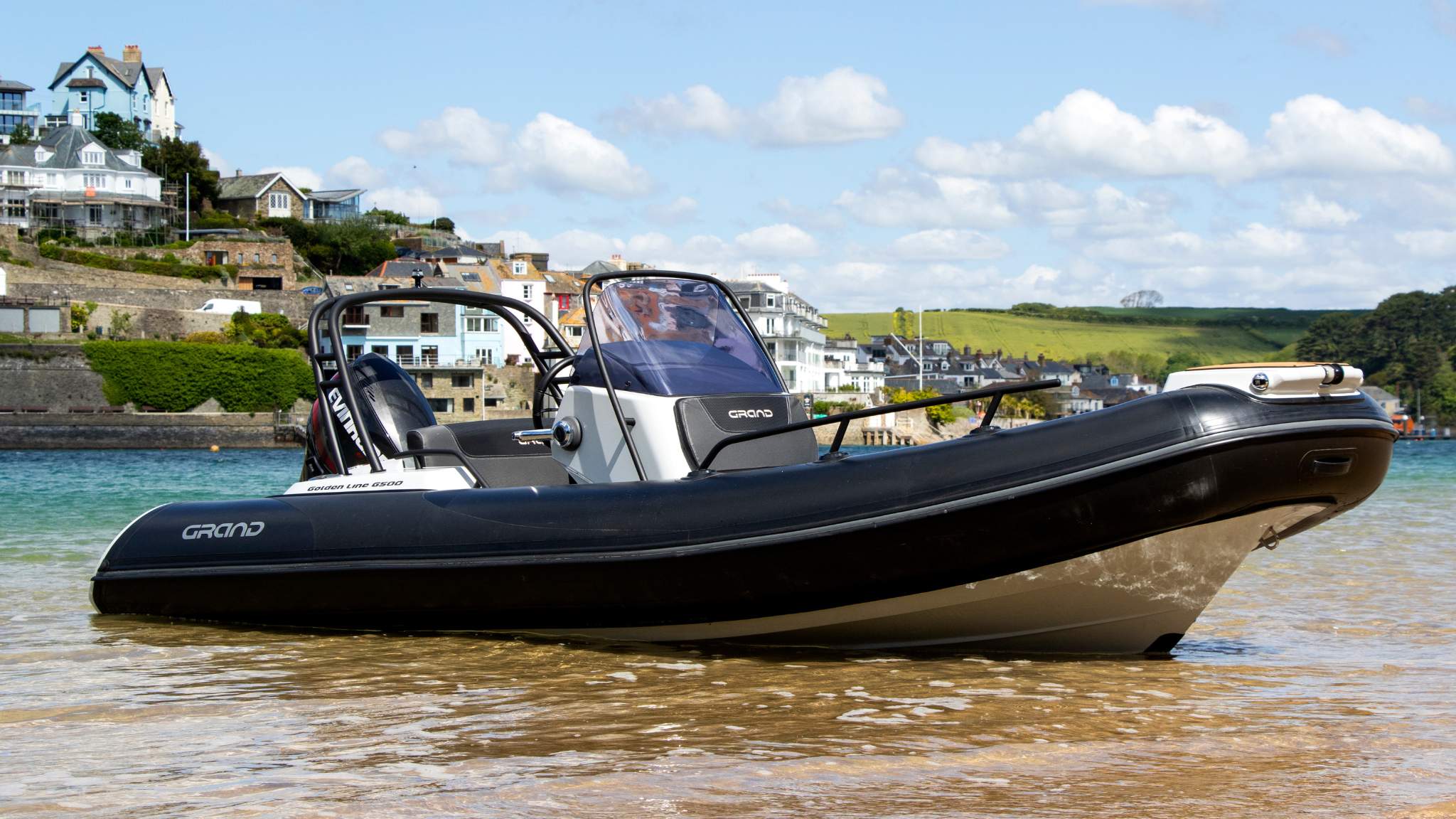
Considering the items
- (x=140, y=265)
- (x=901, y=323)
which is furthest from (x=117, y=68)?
(x=901, y=323)

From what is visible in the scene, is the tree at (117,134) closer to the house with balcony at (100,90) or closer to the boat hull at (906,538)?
the house with balcony at (100,90)

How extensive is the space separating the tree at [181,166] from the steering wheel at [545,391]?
105 meters

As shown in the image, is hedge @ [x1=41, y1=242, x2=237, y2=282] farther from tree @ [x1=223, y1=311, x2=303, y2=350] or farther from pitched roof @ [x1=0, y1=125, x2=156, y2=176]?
pitched roof @ [x1=0, y1=125, x2=156, y2=176]

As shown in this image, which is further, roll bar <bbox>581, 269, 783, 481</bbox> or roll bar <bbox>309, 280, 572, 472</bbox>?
roll bar <bbox>309, 280, 572, 472</bbox>

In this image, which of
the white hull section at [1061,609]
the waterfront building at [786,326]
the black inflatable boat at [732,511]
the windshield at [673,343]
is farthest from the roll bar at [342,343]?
the waterfront building at [786,326]

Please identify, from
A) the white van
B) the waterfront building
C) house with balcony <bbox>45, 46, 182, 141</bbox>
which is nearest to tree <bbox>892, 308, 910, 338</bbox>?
the waterfront building

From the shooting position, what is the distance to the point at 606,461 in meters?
7.18

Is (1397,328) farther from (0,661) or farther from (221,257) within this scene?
(0,661)

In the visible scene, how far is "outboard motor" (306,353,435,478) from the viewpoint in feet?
26.8

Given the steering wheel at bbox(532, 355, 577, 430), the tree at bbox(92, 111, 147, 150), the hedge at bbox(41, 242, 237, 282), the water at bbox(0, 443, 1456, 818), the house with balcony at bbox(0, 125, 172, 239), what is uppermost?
the tree at bbox(92, 111, 147, 150)

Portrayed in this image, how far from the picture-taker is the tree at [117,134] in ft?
359

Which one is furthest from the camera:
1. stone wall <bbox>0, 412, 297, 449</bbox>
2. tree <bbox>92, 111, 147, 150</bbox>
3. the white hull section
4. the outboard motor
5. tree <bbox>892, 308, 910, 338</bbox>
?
tree <bbox>892, 308, 910, 338</bbox>

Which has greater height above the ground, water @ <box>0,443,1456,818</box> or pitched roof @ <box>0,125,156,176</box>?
pitched roof @ <box>0,125,156,176</box>

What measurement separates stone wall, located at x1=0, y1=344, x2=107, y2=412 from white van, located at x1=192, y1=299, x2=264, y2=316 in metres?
10.1
